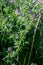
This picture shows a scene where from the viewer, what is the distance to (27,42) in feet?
6.07

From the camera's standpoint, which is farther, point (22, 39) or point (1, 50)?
point (1, 50)

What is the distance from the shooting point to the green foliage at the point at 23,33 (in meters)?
1.85

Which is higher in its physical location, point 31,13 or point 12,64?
point 31,13

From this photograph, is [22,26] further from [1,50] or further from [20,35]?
[1,50]

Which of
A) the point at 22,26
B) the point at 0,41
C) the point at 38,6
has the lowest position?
the point at 0,41

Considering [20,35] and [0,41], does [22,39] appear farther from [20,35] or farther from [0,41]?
[0,41]

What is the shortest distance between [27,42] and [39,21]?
7.7 inches

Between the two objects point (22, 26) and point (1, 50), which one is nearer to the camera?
point (22, 26)

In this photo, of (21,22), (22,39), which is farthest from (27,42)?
(21,22)

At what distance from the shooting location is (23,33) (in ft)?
6.02

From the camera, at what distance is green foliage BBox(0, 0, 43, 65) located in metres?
1.85

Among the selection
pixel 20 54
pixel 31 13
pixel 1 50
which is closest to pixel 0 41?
pixel 1 50

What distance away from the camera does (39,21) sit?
6.03 feet

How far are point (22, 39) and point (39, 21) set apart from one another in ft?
0.65
